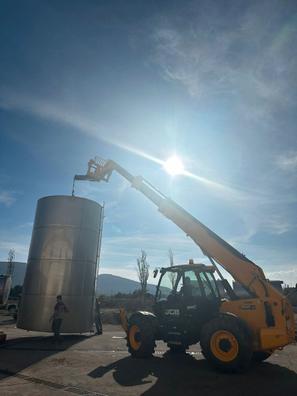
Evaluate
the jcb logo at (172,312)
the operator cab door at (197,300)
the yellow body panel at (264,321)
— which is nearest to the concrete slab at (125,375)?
the yellow body panel at (264,321)

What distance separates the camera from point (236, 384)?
684 centimetres

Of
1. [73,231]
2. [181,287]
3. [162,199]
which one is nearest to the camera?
[181,287]

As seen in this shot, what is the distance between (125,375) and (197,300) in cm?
300

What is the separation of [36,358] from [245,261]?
263 inches

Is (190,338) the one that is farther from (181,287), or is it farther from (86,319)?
(86,319)

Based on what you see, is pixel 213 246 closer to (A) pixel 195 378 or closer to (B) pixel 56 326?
(A) pixel 195 378

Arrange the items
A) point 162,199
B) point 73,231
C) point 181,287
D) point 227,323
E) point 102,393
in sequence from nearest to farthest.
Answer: point 102,393, point 227,323, point 181,287, point 162,199, point 73,231

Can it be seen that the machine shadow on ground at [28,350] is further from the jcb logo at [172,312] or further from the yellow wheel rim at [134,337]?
the jcb logo at [172,312]

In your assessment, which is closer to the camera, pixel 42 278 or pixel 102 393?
pixel 102 393

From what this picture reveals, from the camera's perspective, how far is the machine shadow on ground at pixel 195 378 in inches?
252

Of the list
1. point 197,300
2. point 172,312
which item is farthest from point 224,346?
point 172,312

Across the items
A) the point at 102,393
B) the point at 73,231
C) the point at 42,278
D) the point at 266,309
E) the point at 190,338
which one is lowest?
the point at 102,393

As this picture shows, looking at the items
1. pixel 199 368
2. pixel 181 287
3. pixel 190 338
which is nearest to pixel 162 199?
pixel 181 287

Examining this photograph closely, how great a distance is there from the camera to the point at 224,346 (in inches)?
314
